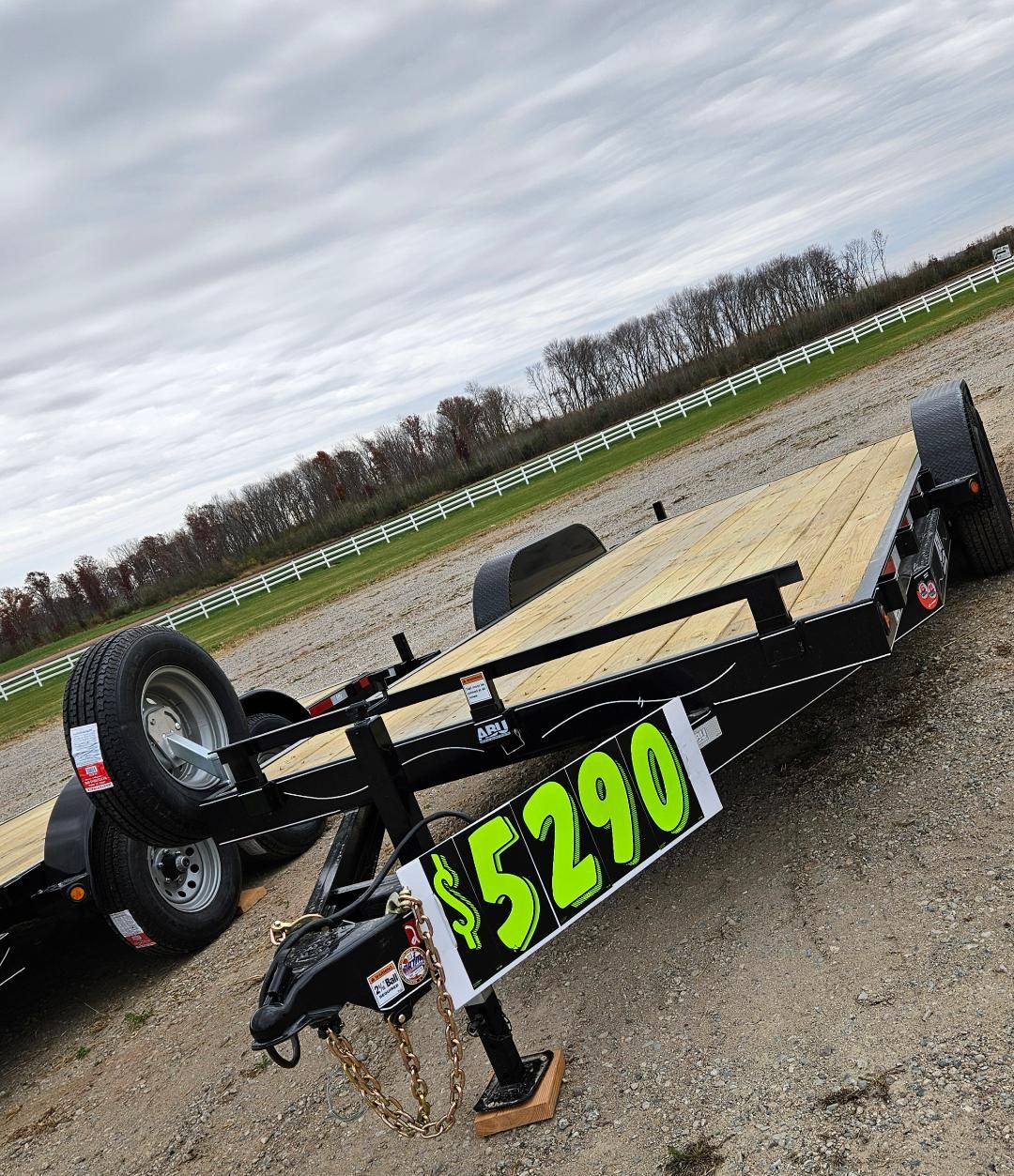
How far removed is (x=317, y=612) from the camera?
22.1 meters

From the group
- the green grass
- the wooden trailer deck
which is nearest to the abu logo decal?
the wooden trailer deck

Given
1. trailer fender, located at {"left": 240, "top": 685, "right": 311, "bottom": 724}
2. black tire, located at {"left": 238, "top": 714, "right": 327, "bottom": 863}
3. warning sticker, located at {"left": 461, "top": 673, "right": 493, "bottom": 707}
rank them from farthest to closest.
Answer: trailer fender, located at {"left": 240, "top": 685, "right": 311, "bottom": 724} < black tire, located at {"left": 238, "top": 714, "right": 327, "bottom": 863} < warning sticker, located at {"left": 461, "top": 673, "right": 493, "bottom": 707}

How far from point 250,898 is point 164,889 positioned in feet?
2.18

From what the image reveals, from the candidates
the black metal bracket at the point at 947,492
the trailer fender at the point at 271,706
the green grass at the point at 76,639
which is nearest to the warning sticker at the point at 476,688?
the trailer fender at the point at 271,706

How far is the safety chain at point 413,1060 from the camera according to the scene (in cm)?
249

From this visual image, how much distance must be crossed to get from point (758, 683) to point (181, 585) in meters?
53.3

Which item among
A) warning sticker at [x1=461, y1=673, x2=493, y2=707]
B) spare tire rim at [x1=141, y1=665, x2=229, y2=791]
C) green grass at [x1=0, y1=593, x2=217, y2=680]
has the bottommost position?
warning sticker at [x1=461, y1=673, x2=493, y2=707]

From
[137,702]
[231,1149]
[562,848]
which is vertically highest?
[137,702]

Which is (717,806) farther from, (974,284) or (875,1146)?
(974,284)

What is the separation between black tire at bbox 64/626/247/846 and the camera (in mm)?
3854

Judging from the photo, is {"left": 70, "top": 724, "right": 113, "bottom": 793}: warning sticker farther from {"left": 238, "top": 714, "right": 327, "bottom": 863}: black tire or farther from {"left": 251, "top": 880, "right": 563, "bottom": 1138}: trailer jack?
{"left": 238, "top": 714, "right": 327, "bottom": 863}: black tire

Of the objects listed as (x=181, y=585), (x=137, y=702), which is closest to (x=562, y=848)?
(x=137, y=702)

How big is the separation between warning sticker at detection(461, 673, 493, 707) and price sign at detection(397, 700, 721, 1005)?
2.37ft

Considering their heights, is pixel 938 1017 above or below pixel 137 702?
below
